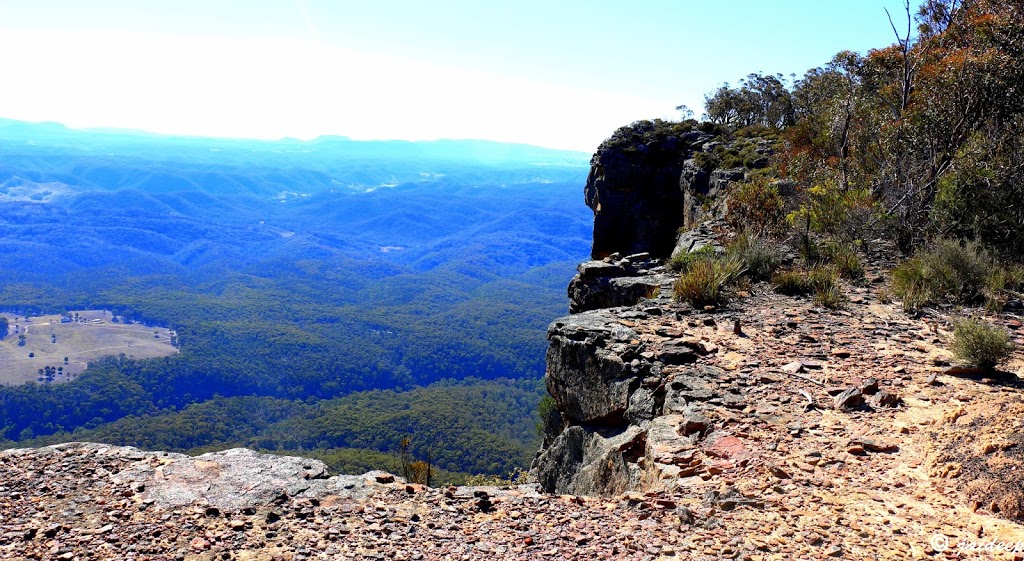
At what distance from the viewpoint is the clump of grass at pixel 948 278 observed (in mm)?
8891

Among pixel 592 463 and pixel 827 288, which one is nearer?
pixel 592 463

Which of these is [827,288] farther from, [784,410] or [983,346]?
[784,410]

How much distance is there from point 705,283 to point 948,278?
3548 mm

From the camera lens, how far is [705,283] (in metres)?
9.76

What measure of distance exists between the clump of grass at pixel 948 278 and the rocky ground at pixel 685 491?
6.19 ft

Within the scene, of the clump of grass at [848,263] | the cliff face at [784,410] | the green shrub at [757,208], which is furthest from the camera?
the green shrub at [757,208]

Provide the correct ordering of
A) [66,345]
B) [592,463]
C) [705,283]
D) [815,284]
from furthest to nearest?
[66,345]
[815,284]
[705,283]
[592,463]

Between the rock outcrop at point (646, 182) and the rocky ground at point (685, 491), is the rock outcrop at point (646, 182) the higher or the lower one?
the higher one

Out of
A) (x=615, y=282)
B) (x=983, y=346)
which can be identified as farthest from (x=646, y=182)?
(x=983, y=346)

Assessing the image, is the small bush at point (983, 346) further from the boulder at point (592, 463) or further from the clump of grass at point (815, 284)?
the boulder at point (592, 463)

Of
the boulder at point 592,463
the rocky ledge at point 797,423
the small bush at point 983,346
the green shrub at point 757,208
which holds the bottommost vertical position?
the boulder at point 592,463

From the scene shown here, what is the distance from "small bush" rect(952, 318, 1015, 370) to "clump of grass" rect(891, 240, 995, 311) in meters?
2.36

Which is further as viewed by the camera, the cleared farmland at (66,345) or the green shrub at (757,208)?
the cleared farmland at (66,345)

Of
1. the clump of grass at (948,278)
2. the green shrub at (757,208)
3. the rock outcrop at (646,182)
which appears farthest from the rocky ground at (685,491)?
the rock outcrop at (646,182)
